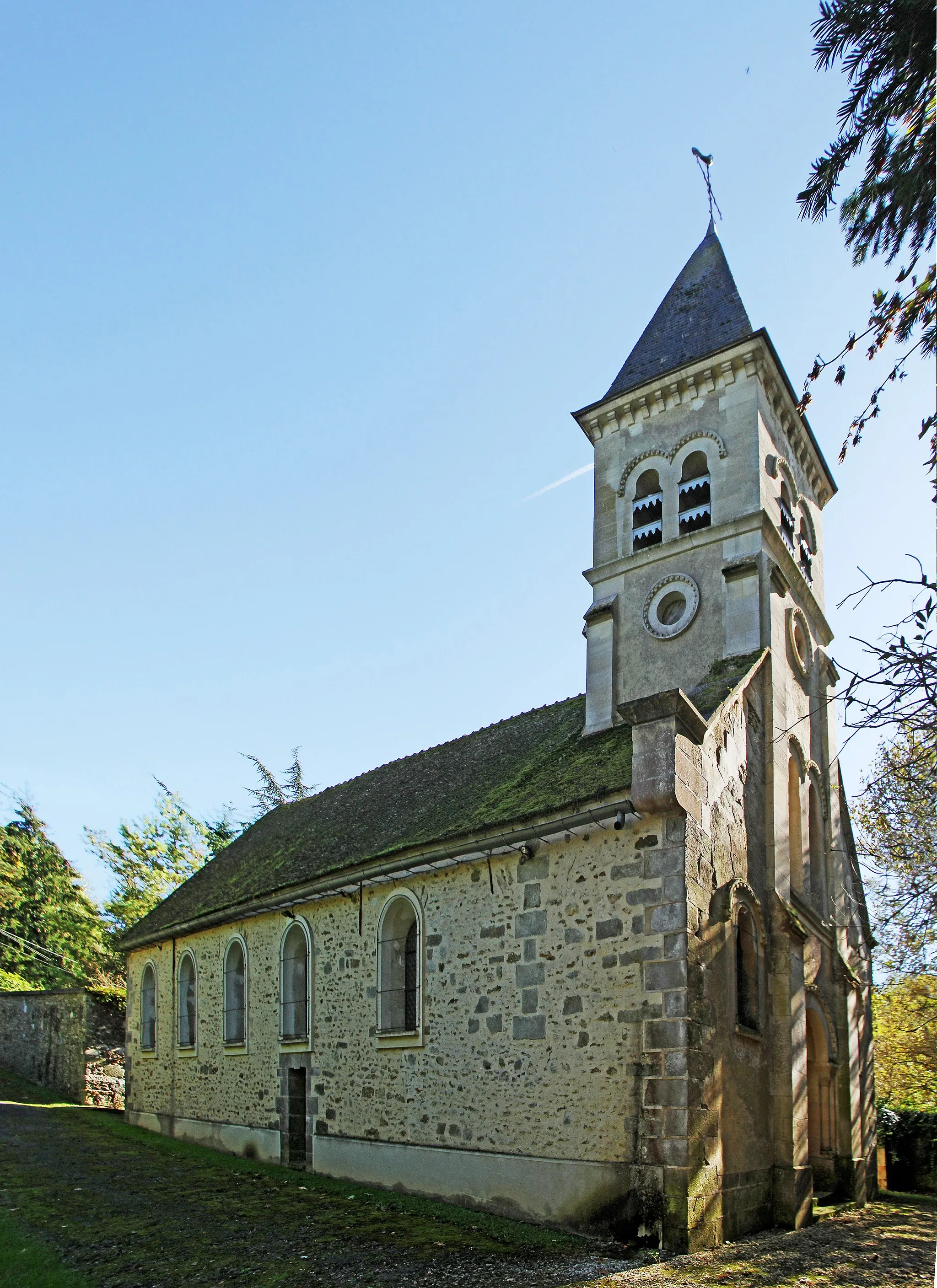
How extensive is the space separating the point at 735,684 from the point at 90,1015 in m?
19.5

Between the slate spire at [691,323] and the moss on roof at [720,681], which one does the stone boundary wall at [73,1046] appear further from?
the slate spire at [691,323]

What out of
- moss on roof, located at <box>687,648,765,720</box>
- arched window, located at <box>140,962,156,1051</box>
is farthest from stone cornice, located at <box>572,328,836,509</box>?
arched window, located at <box>140,962,156,1051</box>

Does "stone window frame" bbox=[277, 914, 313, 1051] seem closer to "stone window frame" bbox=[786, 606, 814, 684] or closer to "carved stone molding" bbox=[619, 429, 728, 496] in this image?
"stone window frame" bbox=[786, 606, 814, 684]

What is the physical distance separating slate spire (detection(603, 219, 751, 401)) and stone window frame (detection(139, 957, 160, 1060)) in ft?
51.1

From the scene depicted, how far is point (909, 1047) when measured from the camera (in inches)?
870

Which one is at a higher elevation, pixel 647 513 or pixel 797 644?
pixel 647 513

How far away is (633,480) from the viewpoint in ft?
55.1

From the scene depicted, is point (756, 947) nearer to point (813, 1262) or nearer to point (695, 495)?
point (813, 1262)

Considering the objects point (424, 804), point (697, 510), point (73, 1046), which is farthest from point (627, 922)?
point (73, 1046)

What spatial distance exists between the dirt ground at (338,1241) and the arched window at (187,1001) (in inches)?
177

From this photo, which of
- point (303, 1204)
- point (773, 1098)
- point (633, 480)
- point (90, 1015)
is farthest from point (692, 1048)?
point (90, 1015)

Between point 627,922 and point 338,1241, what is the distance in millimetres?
4527

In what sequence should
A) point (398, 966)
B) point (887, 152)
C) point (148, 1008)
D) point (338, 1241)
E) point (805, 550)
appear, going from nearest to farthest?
point (887, 152) → point (338, 1241) → point (398, 966) → point (805, 550) → point (148, 1008)

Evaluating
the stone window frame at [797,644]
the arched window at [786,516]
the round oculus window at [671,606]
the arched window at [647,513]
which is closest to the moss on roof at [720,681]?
the round oculus window at [671,606]
